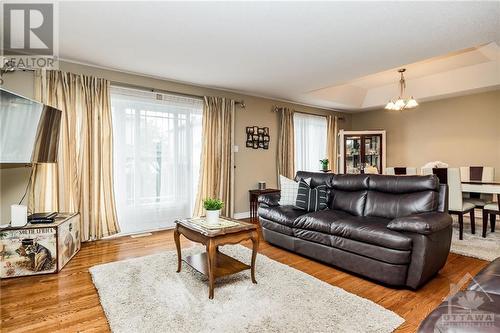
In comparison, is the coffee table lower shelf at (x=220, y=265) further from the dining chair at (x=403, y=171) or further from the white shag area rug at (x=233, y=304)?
the dining chair at (x=403, y=171)

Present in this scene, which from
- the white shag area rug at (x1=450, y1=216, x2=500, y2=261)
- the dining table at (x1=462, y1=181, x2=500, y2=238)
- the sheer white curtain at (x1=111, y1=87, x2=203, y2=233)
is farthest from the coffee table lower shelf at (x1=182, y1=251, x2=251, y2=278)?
the dining table at (x1=462, y1=181, x2=500, y2=238)

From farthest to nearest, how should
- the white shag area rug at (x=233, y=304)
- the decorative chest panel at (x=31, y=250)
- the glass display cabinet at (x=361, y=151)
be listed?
1. the glass display cabinet at (x=361, y=151)
2. the decorative chest panel at (x=31, y=250)
3. the white shag area rug at (x=233, y=304)

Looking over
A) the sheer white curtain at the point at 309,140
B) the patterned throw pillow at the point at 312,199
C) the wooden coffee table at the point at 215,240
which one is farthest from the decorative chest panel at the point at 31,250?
the sheer white curtain at the point at 309,140

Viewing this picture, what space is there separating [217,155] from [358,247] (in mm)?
2975

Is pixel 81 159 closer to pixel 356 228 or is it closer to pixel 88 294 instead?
pixel 88 294

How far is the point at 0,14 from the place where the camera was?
2471 millimetres

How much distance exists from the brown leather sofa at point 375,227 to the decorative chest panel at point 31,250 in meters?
2.33

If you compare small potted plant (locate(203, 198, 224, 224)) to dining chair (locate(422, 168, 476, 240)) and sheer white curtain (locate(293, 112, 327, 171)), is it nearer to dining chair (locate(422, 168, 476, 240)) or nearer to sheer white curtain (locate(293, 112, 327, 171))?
dining chair (locate(422, 168, 476, 240))

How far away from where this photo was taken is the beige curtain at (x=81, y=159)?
3475 mm

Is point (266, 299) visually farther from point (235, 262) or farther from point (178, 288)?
point (178, 288)

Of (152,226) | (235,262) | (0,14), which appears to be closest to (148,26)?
(0,14)

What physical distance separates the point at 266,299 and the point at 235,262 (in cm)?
50

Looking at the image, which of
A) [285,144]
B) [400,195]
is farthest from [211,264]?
[285,144]

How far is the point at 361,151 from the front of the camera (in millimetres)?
6613
